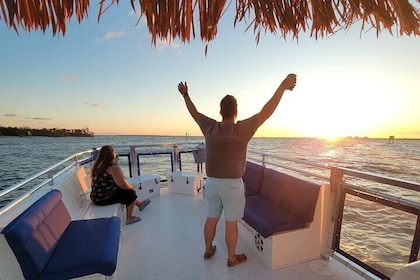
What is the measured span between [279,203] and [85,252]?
1769 millimetres

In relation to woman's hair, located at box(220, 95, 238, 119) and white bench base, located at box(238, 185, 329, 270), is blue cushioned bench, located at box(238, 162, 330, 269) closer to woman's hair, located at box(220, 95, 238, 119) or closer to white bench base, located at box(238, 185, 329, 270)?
white bench base, located at box(238, 185, 329, 270)

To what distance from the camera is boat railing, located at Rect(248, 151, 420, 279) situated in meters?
1.49

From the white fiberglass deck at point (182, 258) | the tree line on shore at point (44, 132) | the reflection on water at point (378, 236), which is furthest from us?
the tree line on shore at point (44, 132)

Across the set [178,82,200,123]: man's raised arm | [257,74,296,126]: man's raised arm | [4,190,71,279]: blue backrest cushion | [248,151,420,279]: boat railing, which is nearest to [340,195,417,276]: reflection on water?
[248,151,420,279]: boat railing

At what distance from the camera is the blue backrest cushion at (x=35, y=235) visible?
1.18 metres

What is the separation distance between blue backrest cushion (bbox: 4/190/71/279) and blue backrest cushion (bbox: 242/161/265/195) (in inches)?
77.1

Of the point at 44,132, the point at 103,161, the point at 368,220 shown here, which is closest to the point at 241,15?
the point at 103,161

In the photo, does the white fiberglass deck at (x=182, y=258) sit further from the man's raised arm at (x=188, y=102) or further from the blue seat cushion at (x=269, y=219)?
the man's raised arm at (x=188, y=102)

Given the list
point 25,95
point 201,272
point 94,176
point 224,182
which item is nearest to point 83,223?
point 94,176

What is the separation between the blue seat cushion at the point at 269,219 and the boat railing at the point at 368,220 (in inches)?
15.5

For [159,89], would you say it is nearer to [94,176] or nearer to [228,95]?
[94,176]

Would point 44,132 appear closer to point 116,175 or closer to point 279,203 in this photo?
point 116,175

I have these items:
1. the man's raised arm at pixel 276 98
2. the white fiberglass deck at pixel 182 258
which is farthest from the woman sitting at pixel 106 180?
the man's raised arm at pixel 276 98

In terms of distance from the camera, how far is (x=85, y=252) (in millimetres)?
1488
